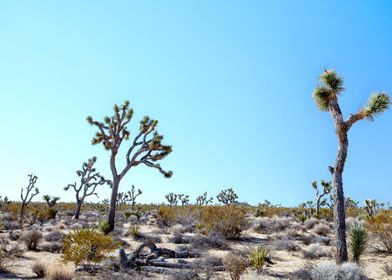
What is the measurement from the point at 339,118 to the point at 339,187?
79.6 inches

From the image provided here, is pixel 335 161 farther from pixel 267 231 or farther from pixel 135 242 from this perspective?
pixel 267 231

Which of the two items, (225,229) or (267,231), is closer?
(225,229)

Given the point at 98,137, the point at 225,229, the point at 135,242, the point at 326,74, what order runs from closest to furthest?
Answer: the point at 326,74, the point at 135,242, the point at 225,229, the point at 98,137

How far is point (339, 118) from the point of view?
34.2ft

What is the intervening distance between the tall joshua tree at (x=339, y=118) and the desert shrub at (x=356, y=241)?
859 mm

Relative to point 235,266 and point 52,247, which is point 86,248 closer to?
point 235,266

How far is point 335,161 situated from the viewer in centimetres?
1010

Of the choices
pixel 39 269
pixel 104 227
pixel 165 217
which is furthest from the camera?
pixel 165 217

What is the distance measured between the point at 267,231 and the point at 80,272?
1286 centimetres

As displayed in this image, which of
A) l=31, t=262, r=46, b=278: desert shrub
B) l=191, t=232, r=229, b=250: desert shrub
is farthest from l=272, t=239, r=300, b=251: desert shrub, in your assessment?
l=31, t=262, r=46, b=278: desert shrub

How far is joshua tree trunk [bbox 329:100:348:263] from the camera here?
940 centimetres

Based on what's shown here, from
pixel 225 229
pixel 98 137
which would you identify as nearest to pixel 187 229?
pixel 225 229

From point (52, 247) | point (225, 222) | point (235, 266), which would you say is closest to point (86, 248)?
point (235, 266)

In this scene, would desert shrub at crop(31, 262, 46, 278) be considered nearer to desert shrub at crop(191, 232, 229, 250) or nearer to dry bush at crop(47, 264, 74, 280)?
dry bush at crop(47, 264, 74, 280)
